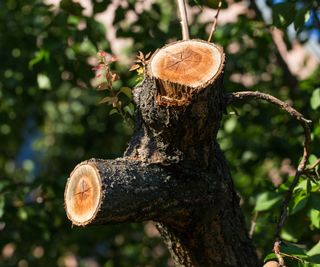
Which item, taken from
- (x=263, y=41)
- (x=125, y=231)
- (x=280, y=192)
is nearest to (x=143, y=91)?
(x=280, y=192)

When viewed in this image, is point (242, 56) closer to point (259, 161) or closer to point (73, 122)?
point (259, 161)

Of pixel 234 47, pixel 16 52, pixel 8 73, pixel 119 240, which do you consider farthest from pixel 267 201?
pixel 119 240

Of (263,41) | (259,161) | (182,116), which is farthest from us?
(259,161)

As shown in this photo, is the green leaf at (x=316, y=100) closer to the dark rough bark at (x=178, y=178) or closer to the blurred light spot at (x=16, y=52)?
the dark rough bark at (x=178, y=178)

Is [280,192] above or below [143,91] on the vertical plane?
below

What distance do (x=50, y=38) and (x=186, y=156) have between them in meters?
1.38

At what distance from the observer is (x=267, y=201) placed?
2416 millimetres

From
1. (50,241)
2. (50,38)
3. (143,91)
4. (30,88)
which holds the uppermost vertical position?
(143,91)

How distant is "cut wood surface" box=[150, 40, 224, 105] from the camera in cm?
172

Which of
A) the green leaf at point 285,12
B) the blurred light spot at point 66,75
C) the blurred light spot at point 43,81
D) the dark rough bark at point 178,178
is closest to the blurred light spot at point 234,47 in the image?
the blurred light spot at point 66,75

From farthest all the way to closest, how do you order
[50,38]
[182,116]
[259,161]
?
[259,161], [50,38], [182,116]

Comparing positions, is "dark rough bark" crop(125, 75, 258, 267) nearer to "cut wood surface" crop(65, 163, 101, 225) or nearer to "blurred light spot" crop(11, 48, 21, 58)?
"cut wood surface" crop(65, 163, 101, 225)

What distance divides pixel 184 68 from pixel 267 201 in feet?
2.71

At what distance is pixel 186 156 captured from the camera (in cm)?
184
